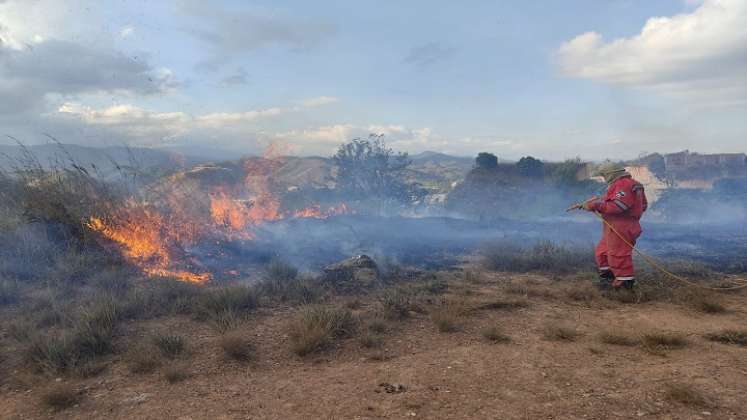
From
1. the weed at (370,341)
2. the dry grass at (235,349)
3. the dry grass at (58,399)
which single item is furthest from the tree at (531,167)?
the dry grass at (58,399)

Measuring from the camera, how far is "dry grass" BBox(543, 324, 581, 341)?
5.25m

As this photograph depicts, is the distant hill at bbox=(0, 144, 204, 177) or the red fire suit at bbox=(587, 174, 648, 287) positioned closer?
the red fire suit at bbox=(587, 174, 648, 287)

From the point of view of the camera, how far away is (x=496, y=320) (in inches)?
243

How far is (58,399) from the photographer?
3.83 m

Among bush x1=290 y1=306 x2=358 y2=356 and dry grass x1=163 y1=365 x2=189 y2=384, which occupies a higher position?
bush x1=290 y1=306 x2=358 y2=356

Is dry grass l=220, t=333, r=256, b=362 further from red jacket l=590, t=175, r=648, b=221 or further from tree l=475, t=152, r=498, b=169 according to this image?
tree l=475, t=152, r=498, b=169

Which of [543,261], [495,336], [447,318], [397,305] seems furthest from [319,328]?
[543,261]

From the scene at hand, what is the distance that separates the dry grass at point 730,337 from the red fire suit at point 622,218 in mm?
2049

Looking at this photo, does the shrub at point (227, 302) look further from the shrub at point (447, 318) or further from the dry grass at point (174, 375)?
the shrub at point (447, 318)

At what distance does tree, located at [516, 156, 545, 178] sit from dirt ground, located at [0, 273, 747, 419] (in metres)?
27.9

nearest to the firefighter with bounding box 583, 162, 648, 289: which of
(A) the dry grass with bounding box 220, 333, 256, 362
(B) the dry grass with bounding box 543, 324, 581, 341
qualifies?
(B) the dry grass with bounding box 543, 324, 581, 341

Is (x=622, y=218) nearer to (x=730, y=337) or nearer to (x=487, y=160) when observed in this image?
(x=730, y=337)

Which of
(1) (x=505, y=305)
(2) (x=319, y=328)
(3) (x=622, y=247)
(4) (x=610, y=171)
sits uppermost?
(4) (x=610, y=171)

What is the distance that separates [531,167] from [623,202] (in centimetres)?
2721
